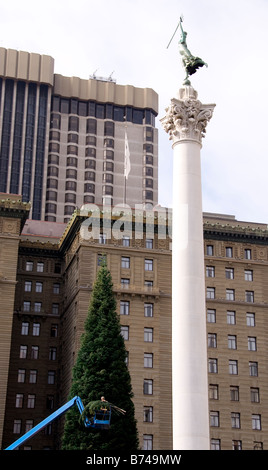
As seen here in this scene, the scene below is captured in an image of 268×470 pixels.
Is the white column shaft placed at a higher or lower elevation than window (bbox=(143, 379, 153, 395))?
lower

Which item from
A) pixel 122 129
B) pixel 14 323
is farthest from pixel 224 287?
pixel 122 129

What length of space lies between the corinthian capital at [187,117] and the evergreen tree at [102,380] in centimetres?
3210

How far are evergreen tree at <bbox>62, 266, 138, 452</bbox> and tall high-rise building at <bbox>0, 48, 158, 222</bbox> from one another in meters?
85.8

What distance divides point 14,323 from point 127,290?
17.9 metres

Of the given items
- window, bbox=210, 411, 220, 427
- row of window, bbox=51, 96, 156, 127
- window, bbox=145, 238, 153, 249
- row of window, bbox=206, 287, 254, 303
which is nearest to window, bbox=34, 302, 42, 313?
window, bbox=145, 238, 153, 249

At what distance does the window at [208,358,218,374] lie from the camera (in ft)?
287

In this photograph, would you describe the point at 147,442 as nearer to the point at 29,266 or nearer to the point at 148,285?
the point at 148,285

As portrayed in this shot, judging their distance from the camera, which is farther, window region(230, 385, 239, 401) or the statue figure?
window region(230, 385, 239, 401)

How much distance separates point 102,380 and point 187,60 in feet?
118

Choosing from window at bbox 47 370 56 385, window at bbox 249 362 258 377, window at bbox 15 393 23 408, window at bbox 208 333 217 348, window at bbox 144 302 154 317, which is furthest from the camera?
window at bbox 47 370 56 385

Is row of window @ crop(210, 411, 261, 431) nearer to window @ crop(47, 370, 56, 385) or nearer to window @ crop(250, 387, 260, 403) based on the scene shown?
window @ crop(250, 387, 260, 403)

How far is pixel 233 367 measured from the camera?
291ft

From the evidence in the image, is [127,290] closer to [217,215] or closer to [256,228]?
[256,228]

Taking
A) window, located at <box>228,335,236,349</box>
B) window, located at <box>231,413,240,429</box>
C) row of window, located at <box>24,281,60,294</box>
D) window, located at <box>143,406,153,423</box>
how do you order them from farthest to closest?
row of window, located at <box>24,281,60,294</box> → window, located at <box>228,335,236,349</box> → window, located at <box>231,413,240,429</box> → window, located at <box>143,406,153,423</box>
